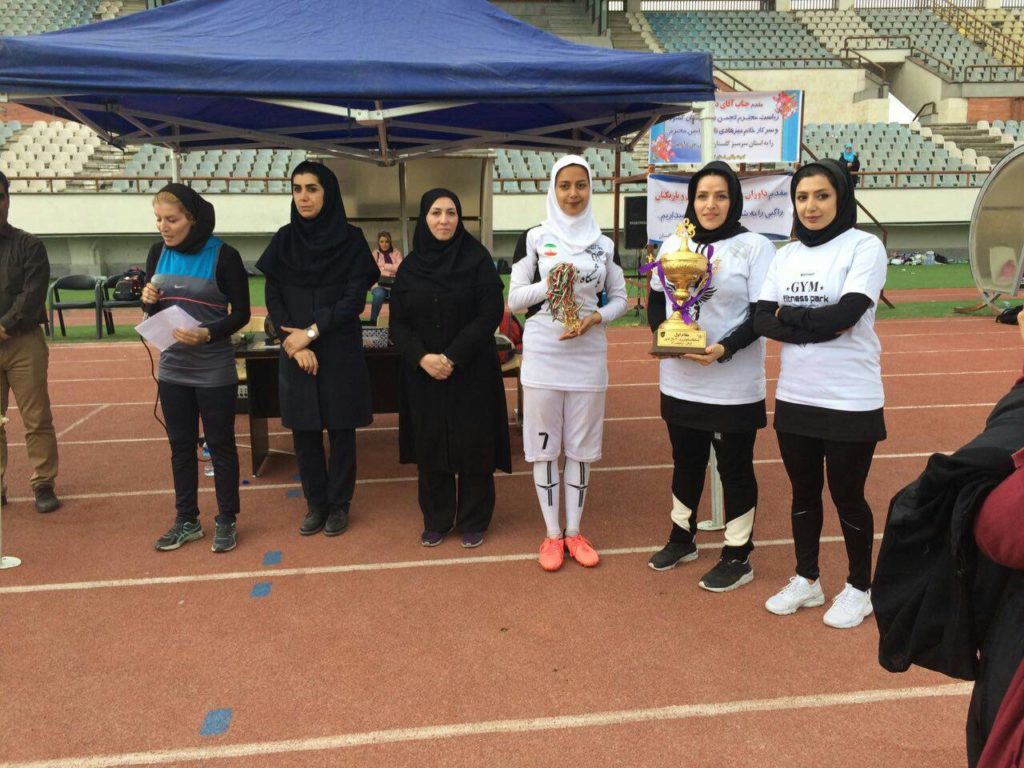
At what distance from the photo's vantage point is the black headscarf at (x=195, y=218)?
12.8 ft

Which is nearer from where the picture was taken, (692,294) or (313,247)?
(692,294)

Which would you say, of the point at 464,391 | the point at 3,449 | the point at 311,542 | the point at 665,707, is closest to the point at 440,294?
the point at 464,391

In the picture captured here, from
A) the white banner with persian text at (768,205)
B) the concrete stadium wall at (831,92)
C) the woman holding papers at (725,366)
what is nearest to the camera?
the woman holding papers at (725,366)

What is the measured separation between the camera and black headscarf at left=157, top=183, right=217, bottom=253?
3895 millimetres

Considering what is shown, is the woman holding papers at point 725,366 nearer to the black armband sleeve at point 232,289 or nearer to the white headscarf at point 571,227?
the white headscarf at point 571,227

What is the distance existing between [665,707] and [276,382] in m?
3.62

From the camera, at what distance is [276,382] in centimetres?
545

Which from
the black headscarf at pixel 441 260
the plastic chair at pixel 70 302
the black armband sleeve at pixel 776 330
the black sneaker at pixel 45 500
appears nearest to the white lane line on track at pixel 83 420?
the black sneaker at pixel 45 500

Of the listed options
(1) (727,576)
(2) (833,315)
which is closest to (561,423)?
(1) (727,576)

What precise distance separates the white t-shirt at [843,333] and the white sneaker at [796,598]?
2.81 feet

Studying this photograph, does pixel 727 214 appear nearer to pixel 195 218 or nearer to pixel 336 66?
pixel 336 66

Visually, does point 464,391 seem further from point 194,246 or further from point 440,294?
point 194,246

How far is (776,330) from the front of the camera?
10.2 ft

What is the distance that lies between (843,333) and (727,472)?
82 centimetres
